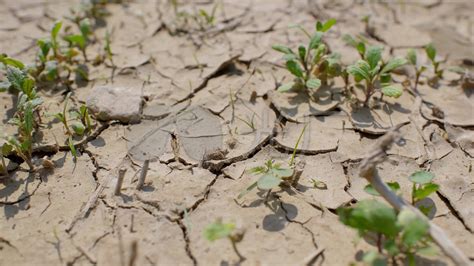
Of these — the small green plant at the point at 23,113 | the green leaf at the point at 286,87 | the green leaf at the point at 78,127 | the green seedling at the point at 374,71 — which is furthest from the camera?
the green leaf at the point at 286,87

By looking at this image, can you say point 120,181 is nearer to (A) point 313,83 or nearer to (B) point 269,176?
Result: (B) point 269,176

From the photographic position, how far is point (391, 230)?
1.88 m

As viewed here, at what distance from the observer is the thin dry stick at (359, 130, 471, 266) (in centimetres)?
181

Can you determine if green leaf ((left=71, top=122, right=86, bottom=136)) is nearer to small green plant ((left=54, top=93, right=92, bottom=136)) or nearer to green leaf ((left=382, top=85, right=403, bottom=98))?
small green plant ((left=54, top=93, right=92, bottom=136))

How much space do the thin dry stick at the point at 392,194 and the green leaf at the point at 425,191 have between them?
150 mm

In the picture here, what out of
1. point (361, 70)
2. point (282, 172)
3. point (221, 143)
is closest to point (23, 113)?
point (221, 143)

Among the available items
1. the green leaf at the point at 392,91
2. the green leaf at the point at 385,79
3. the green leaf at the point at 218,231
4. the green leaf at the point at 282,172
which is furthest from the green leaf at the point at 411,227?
the green leaf at the point at 385,79

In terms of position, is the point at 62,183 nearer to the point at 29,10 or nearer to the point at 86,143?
the point at 86,143

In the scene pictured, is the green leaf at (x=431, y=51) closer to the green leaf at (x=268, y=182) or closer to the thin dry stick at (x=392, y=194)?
the thin dry stick at (x=392, y=194)

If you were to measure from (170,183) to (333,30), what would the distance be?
1974 mm

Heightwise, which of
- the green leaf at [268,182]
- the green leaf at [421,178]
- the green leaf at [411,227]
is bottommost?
the green leaf at [268,182]

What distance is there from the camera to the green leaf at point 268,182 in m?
2.15

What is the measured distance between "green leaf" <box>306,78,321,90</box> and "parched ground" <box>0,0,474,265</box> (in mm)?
127

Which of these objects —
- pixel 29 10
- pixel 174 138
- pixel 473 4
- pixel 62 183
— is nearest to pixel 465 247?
pixel 174 138
